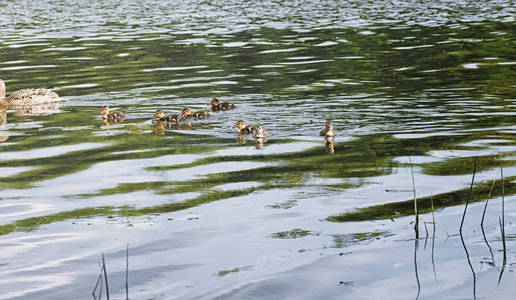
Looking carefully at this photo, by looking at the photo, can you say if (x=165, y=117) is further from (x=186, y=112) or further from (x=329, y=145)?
(x=329, y=145)

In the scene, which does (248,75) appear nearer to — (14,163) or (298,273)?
(14,163)

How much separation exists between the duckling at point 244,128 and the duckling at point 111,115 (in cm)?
218

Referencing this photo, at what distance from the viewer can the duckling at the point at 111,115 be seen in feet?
43.0

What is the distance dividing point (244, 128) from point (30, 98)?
5.29m

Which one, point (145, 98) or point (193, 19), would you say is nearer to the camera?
point (145, 98)

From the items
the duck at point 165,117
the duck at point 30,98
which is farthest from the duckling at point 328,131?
the duck at point 30,98

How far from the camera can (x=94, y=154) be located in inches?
424

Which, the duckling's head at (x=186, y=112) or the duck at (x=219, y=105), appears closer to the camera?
the duckling's head at (x=186, y=112)

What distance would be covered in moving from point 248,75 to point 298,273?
37.0ft

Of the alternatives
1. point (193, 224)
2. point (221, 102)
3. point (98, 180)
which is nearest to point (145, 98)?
point (221, 102)

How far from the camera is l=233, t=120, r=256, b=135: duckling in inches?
446

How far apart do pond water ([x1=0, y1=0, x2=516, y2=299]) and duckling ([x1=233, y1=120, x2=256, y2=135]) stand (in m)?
0.15

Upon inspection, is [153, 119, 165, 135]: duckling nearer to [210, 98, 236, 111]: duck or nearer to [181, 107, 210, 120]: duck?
[181, 107, 210, 120]: duck

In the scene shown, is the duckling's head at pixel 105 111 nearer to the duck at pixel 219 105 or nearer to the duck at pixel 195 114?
the duck at pixel 195 114
